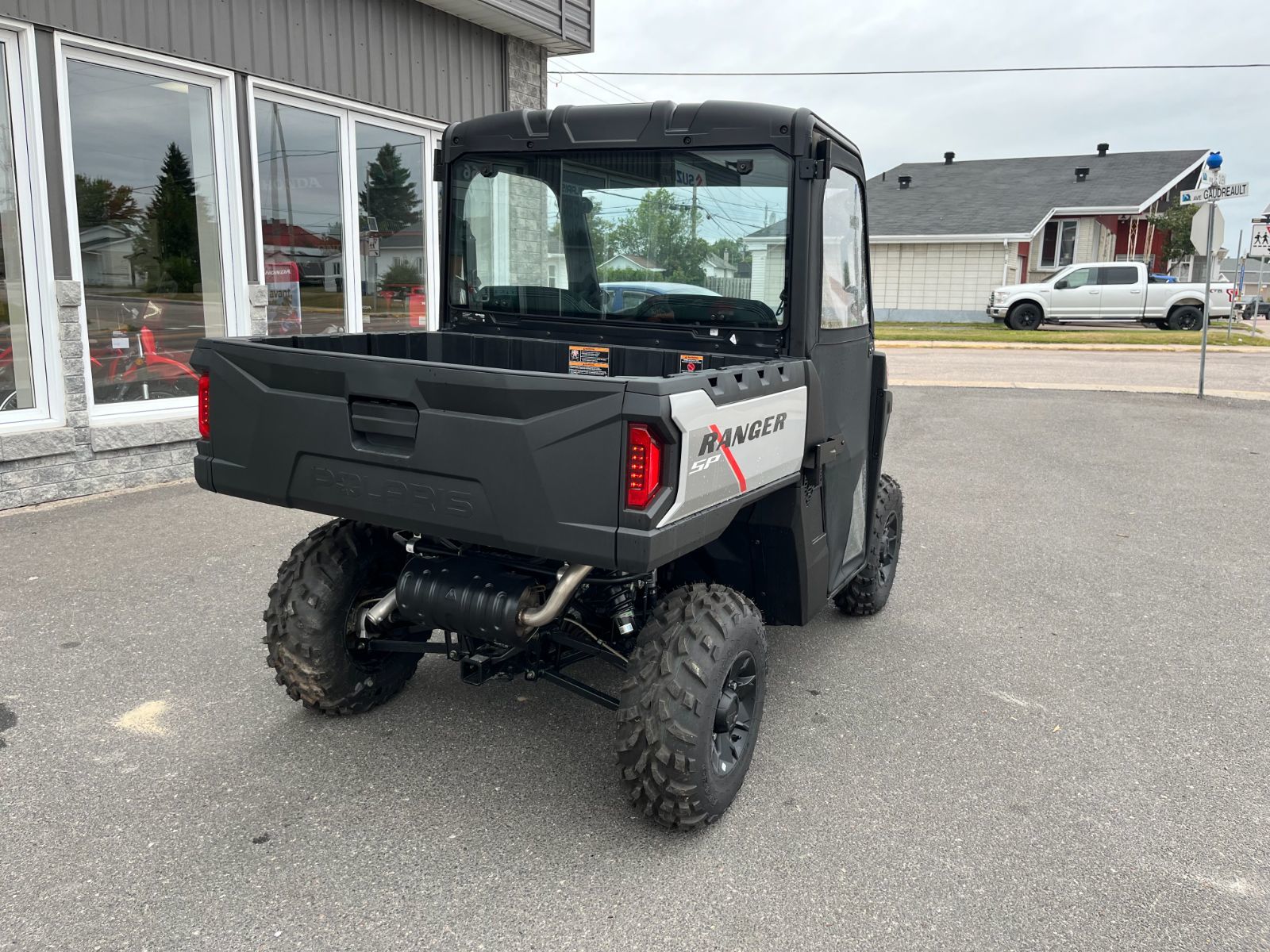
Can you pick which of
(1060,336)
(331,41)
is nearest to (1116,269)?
(1060,336)

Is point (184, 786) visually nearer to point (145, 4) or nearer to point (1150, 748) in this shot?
point (1150, 748)

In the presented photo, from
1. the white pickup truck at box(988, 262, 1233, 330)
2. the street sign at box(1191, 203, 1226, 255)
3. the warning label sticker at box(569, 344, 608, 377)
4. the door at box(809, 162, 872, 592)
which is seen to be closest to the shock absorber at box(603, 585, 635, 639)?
the door at box(809, 162, 872, 592)

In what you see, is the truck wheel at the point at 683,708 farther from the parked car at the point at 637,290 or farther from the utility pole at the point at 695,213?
the utility pole at the point at 695,213

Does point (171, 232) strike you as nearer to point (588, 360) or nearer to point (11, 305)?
point (11, 305)

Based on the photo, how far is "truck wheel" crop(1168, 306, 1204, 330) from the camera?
26.8 meters

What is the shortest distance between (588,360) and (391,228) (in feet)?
22.1

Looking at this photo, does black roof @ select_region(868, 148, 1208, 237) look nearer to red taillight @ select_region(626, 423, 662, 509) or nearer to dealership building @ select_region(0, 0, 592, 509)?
dealership building @ select_region(0, 0, 592, 509)

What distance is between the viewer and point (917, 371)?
56.4 ft

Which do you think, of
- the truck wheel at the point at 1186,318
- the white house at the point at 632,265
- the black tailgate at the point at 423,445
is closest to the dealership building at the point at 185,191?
the black tailgate at the point at 423,445

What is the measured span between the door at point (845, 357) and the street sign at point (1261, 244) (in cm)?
1818

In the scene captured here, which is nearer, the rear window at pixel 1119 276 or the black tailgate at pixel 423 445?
the black tailgate at pixel 423 445

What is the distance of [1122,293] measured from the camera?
2698cm

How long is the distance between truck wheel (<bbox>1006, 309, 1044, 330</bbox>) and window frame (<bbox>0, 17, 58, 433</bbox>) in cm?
2605

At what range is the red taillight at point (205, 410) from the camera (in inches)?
130
